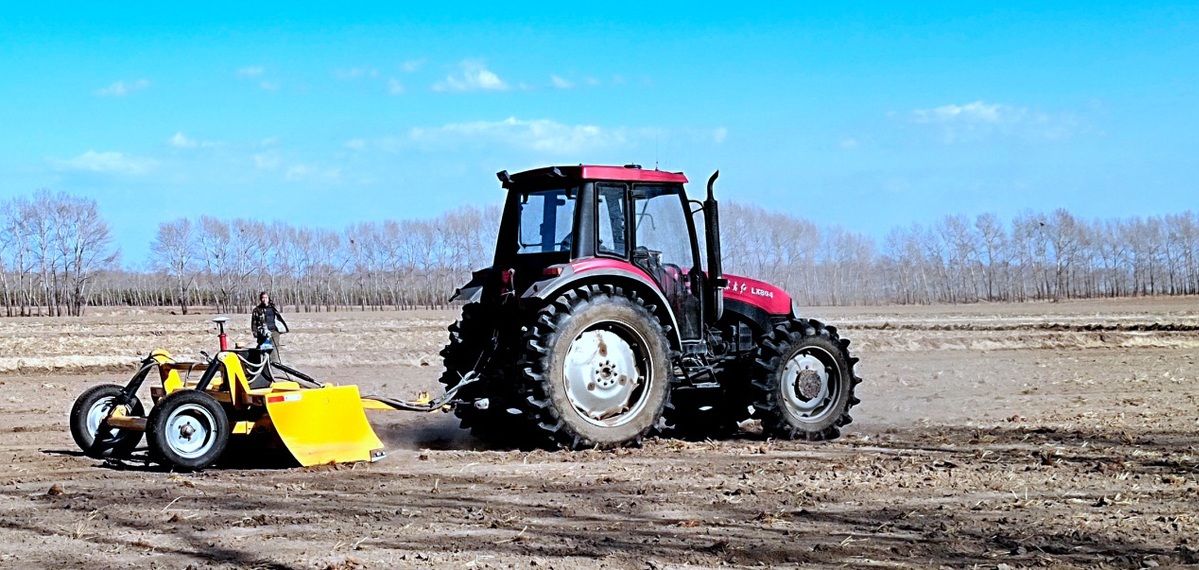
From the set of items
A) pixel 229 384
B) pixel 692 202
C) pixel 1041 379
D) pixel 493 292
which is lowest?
pixel 1041 379

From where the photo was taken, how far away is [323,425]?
871 cm

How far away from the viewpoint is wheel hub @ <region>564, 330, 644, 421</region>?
9.26 metres

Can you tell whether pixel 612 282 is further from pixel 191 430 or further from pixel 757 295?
pixel 191 430

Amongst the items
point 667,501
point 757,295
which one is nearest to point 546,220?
point 757,295

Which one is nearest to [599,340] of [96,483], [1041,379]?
[96,483]

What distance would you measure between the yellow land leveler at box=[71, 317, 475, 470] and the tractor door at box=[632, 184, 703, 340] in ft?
6.66

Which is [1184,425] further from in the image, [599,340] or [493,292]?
[493,292]

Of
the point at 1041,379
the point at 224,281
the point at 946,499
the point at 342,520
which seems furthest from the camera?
the point at 224,281

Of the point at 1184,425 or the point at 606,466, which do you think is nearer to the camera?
the point at 606,466

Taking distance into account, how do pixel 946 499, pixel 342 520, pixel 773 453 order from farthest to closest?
pixel 773 453 < pixel 946 499 < pixel 342 520

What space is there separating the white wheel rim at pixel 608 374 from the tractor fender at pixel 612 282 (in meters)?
0.38

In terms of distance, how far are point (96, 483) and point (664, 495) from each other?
3940 millimetres

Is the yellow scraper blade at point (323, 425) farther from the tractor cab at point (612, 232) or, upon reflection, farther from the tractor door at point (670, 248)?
the tractor door at point (670, 248)

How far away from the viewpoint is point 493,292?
991 cm
